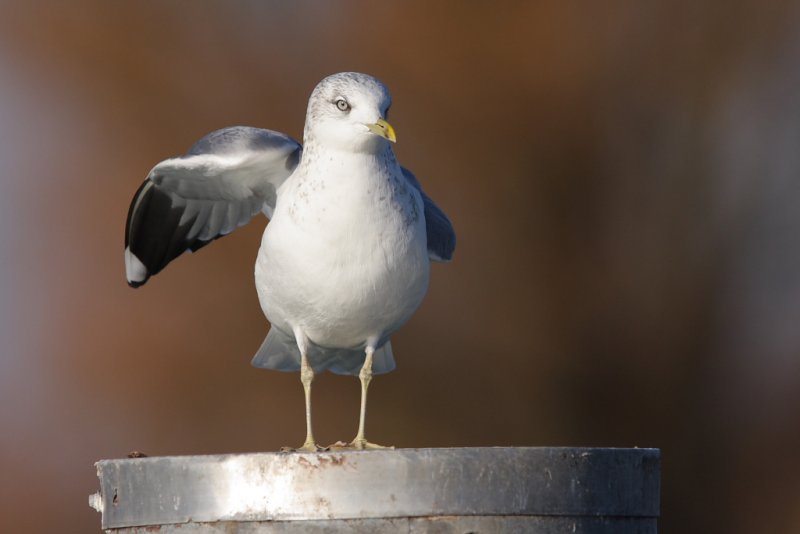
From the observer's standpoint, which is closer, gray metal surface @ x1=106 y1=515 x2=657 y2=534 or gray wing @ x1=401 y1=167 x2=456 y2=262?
gray metal surface @ x1=106 y1=515 x2=657 y2=534

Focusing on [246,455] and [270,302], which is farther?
[270,302]

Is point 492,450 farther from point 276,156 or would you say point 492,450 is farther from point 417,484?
point 276,156

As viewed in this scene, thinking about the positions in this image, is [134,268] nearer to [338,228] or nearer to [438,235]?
[438,235]

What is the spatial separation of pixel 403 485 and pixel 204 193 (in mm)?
1777

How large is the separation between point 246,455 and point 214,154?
1349mm

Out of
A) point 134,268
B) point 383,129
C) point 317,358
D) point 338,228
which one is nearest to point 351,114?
point 383,129

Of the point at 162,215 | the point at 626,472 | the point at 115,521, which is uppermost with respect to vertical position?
the point at 162,215

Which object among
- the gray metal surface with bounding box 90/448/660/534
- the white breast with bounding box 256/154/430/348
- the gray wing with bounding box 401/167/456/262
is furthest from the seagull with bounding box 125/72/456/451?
the gray metal surface with bounding box 90/448/660/534

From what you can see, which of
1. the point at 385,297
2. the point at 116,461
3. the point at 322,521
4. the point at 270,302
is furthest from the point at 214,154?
the point at 322,521

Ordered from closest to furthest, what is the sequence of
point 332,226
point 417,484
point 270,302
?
point 417,484 < point 332,226 < point 270,302

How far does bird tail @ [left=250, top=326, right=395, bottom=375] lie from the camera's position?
350cm

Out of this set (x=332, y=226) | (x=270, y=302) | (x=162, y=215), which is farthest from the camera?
(x=162, y=215)

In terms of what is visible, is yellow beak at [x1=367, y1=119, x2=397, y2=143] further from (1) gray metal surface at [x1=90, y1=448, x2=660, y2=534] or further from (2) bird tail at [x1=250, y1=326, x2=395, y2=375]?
(1) gray metal surface at [x1=90, y1=448, x2=660, y2=534]

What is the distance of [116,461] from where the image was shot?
2.43m
